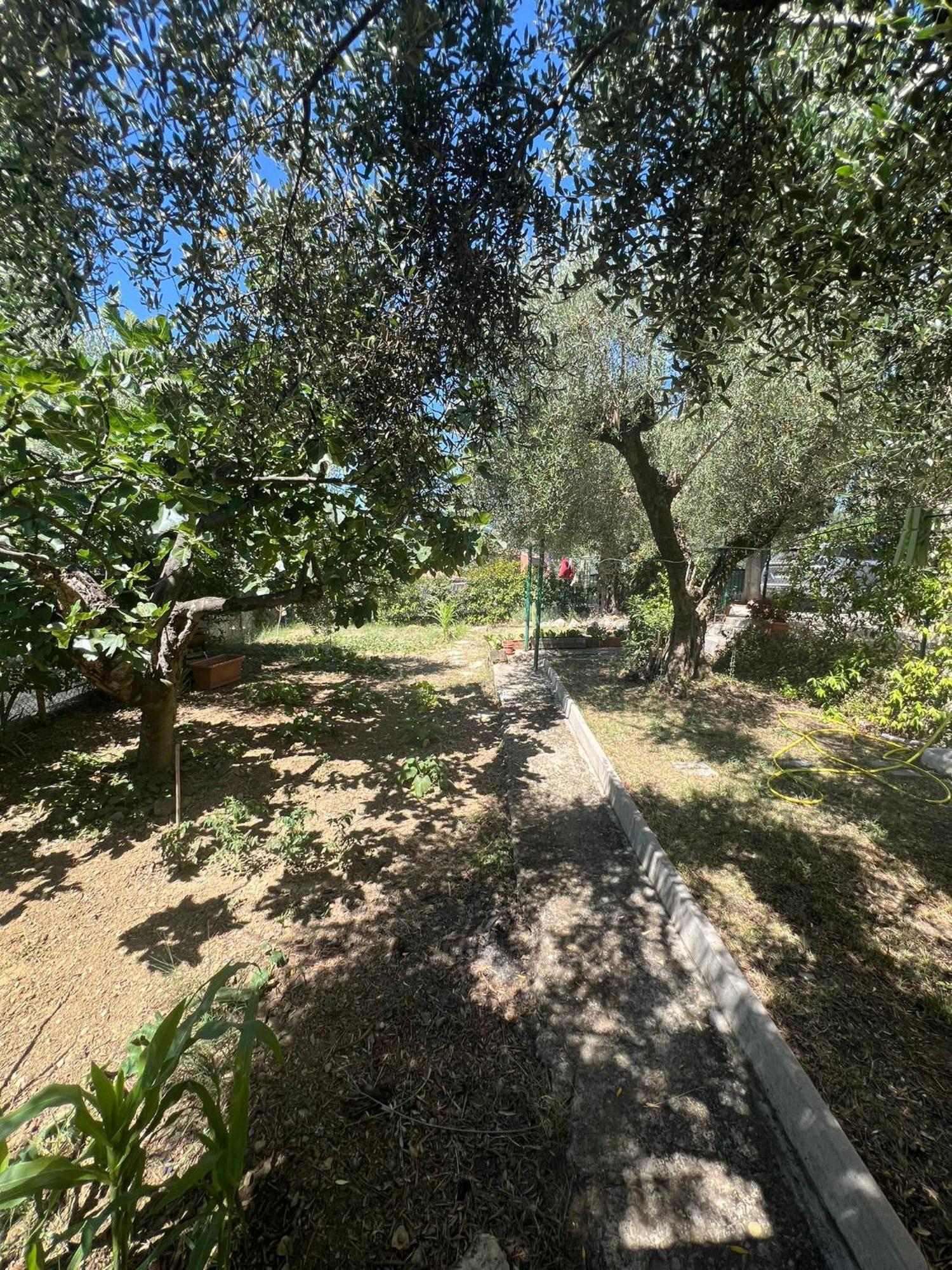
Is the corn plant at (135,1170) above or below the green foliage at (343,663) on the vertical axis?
above

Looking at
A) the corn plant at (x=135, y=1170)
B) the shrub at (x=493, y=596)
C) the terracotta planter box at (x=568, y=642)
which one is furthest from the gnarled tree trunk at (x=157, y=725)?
the shrub at (x=493, y=596)

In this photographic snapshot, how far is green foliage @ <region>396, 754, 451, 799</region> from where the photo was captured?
520cm

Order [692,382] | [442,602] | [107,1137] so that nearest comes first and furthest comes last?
[107,1137], [692,382], [442,602]

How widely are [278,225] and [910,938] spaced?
518 centimetres

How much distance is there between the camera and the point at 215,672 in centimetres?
891

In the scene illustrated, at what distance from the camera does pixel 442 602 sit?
16.5 meters

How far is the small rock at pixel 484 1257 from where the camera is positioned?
174 cm

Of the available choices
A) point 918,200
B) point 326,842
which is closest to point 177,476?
point 326,842

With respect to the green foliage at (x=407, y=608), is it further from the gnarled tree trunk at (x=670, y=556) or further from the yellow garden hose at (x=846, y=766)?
the yellow garden hose at (x=846, y=766)

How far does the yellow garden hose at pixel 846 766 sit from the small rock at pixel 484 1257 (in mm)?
4209

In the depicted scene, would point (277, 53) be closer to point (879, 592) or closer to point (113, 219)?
point (113, 219)

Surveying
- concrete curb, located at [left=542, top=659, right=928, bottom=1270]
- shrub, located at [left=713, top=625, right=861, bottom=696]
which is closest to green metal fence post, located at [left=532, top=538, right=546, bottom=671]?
shrub, located at [left=713, top=625, right=861, bottom=696]

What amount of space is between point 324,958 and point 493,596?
14196 mm

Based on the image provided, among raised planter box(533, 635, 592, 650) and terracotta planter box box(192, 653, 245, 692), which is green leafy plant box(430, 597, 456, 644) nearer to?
raised planter box(533, 635, 592, 650)
